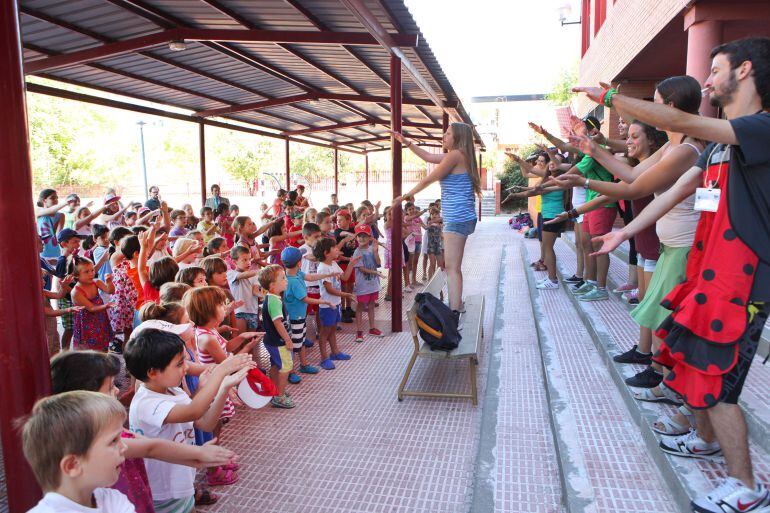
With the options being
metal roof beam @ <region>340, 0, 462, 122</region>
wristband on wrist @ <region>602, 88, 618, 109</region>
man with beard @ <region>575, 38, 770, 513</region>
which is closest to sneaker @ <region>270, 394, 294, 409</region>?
man with beard @ <region>575, 38, 770, 513</region>

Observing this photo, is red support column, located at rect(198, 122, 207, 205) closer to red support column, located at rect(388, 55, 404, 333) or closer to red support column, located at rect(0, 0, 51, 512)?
red support column, located at rect(388, 55, 404, 333)

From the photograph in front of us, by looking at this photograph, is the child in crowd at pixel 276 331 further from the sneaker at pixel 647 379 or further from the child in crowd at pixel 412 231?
the child in crowd at pixel 412 231

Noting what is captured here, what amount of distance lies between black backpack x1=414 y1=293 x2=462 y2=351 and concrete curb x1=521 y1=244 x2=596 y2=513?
80 cm

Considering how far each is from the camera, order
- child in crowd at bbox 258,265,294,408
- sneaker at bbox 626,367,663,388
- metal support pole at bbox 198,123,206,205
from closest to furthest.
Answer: sneaker at bbox 626,367,663,388
child in crowd at bbox 258,265,294,408
metal support pole at bbox 198,123,206,205

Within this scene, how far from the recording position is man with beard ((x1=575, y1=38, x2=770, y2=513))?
1967mm

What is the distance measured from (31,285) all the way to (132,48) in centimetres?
566

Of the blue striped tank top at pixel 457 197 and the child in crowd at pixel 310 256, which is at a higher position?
the blue striped tank top at pixel 457 197

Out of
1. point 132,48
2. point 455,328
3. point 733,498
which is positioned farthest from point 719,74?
point 132,48

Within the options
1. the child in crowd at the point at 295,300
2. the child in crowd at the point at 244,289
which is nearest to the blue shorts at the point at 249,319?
the child in crowd at the point at 244,289

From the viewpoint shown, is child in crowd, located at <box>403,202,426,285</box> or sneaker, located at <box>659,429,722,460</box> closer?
sneaker, located at <box>659,429,722,460</box>

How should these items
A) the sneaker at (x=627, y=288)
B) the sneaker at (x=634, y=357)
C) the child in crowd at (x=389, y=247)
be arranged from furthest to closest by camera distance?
1. the child in crowd at (x=389, y=247)
2. the sneaker at (x=627, y=288)
3. the sneaker at (x=634, y=357)

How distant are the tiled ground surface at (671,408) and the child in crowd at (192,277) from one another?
120 inches

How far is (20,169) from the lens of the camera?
6.61 ft

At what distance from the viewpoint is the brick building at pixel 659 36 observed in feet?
15.6
